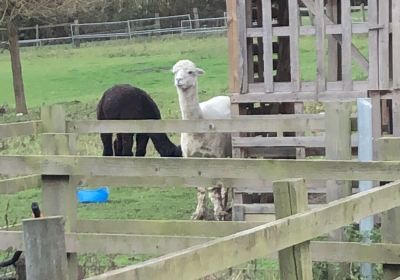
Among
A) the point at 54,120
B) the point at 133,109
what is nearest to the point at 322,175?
the point at 54,120

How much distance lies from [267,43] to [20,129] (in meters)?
3.09

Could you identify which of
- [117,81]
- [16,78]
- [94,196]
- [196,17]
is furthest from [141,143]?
[196,17]

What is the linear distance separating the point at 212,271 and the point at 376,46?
6.85 meters

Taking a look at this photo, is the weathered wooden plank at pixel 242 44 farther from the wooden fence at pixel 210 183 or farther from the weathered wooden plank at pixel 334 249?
the weathered wooden plank at pixel 334 249

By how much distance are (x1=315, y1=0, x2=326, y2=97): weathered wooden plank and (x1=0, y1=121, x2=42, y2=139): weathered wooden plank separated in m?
3.22

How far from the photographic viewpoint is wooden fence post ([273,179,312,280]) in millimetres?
3906

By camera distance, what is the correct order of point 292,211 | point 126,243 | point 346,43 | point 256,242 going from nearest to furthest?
point 256,242 → point 292,211 → point 126,243 → point 346,43

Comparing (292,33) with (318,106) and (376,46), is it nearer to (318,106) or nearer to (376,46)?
(376,46)

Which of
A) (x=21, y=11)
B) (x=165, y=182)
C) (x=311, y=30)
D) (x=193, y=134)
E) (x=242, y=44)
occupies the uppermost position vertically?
(x=21, y=11)

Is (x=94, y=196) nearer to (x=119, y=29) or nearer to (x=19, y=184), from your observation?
(x=19, y=184)

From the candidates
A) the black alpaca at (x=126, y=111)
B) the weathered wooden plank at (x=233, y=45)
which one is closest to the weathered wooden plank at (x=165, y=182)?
the weathered wooden plank at (x=233, y=45)

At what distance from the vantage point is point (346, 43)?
387 inches

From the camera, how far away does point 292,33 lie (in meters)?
10.0

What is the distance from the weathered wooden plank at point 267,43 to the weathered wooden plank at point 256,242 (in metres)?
5.52
